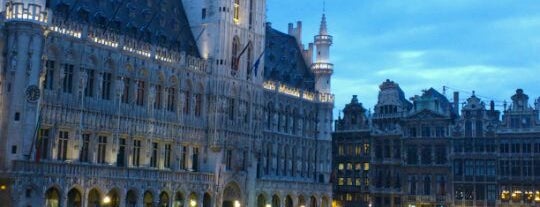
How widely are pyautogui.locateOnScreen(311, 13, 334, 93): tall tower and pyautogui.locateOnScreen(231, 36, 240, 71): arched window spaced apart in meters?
17.6

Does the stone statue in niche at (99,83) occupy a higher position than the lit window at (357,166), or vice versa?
the stone statue in niche at (99,83)

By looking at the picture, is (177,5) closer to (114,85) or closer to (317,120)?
(114,85)

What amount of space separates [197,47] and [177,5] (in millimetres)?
5005

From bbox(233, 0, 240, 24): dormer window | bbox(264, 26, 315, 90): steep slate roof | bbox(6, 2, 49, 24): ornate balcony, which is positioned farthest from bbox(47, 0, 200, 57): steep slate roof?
bbox(264, 26, 315, 90): steep slate roof

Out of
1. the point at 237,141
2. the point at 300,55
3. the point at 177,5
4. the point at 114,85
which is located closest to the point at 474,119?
the point at 300,55

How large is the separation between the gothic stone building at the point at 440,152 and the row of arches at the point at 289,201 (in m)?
9.68

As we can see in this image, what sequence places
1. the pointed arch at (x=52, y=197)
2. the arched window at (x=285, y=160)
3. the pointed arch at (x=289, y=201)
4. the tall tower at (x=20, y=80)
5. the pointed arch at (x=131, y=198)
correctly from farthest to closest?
1. the arched window at (x=285, y=160)
2. the pointed arch at (x=289, y=201)
3. the pointed arch at (x=131, y=198)
4. the pointed arch at (x=52, y=197)
5. the tall tower at (x=20, y=80)

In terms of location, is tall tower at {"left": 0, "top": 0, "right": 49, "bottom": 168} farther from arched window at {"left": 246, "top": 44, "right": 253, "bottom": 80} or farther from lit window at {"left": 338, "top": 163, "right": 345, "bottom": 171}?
lit window at {"left": 338, "top": 163, "right": 345, "bottom": 171}

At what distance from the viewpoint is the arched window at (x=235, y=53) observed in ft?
249

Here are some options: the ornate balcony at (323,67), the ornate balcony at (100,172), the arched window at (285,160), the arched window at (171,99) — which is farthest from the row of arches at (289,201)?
the arched window at (171,99)

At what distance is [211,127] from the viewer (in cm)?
7319

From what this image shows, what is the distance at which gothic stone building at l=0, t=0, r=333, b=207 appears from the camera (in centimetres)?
5509

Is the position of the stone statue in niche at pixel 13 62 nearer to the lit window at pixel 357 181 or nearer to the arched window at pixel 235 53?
the arched window at pixel 235 53

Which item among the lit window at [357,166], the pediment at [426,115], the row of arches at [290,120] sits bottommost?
the lit window at [357,166]
